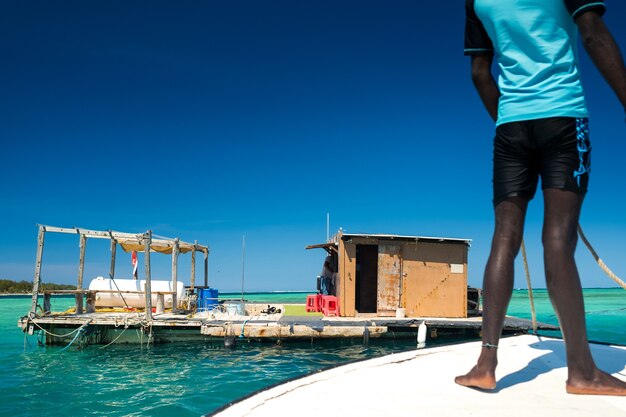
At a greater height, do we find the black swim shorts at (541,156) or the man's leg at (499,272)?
the black swim shorts at (541,156)

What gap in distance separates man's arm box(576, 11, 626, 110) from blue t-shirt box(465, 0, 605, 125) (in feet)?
0.16

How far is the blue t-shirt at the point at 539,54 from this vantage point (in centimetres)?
196

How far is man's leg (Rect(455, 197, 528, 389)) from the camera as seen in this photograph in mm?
2008

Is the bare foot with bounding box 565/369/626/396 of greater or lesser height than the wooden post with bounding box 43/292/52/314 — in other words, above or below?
above

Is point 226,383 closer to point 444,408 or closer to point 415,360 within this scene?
point 415,360

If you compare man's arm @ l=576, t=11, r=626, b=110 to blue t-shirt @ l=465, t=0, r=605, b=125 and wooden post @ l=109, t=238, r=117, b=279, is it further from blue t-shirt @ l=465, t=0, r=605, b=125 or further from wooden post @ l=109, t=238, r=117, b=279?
wooden post @ l=109, t=238, r=117, b=279

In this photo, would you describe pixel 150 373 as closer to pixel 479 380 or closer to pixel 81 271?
pixel 81 271

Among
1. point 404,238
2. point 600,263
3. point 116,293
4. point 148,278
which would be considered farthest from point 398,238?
point 600,263

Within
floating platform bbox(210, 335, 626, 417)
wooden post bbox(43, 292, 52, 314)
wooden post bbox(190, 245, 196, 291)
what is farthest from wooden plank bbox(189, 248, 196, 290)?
floating platform bbox(210, 335, 626, 417)

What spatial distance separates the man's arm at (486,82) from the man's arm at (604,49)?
49 centimetres

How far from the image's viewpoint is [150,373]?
433 inches

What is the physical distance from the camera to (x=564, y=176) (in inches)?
77.4

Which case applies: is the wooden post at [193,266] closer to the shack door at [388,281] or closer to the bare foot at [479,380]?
the shack door at [388,281]

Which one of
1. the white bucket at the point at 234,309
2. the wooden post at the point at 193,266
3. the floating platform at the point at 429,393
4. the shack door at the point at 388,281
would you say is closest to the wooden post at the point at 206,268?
the wooden post at the point at 193,266
